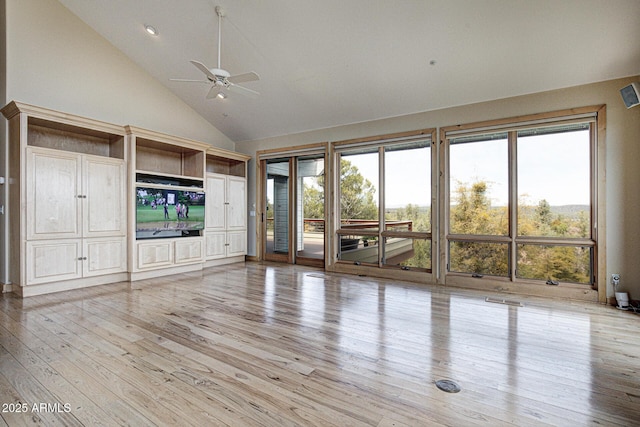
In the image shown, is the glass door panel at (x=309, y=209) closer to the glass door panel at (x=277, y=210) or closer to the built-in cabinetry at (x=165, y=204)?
the glass door panel at (x=277, y=210)

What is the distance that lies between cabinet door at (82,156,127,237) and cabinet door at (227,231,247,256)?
7.42ft

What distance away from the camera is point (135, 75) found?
588 cm

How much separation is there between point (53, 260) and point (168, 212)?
5.80 ft

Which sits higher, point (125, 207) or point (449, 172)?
point (449, 172)

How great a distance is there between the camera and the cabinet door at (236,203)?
7070 millimetres

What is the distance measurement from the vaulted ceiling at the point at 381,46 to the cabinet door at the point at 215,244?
9.50 ft

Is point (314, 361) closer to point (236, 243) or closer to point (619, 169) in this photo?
point (619, 169)

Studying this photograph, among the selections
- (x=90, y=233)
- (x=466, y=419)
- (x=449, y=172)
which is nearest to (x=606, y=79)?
(x=449, y=172)

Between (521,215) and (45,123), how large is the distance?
727 centimetres

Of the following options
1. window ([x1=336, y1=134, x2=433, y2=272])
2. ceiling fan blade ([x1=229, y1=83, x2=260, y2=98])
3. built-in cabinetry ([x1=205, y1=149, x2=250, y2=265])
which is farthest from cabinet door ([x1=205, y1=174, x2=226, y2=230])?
ceiling fan blade ([x1=229, y1=83, x2=260, y2=98])

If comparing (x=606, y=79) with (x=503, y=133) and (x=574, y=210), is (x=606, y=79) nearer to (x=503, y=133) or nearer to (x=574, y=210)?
(x=503, y=133)

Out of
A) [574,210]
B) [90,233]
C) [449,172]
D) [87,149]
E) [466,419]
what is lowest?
[466,419]

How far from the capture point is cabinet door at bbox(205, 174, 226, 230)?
6.61 metres

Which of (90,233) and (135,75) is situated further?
(135,75)
